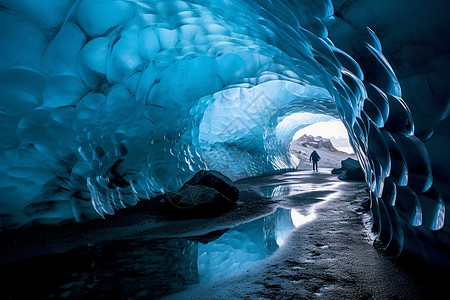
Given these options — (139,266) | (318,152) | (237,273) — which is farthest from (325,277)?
(318,152)

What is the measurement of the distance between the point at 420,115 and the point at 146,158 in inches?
184

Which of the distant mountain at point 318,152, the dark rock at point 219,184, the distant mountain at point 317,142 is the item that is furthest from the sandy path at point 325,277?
the distant mountain at point 317,142

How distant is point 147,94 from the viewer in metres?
4.48

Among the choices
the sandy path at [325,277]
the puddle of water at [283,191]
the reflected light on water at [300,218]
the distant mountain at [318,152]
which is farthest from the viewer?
the distant mountain at [318,152]

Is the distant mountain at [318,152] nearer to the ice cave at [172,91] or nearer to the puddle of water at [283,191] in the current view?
the puddle of water at [283,191]

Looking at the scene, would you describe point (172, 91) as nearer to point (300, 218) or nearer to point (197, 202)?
point (197, 202)

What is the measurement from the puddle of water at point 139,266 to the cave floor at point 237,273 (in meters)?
0.01

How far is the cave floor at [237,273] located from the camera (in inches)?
57.6

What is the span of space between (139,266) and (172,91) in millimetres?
3864

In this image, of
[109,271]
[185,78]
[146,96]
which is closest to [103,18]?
[146,96]

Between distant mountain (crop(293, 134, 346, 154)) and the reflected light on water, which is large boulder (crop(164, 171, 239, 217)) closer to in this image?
the reflected light on water

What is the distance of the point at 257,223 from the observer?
10.3ft

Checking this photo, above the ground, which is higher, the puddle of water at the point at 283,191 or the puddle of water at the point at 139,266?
the puddle of water at the point at 139,266

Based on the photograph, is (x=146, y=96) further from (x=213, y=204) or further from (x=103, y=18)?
(x=213, y=204)
